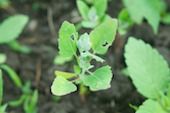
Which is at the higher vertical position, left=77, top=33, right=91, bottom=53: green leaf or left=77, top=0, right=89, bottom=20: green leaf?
left=77, top=0, right=89, bottom=20: green leaf

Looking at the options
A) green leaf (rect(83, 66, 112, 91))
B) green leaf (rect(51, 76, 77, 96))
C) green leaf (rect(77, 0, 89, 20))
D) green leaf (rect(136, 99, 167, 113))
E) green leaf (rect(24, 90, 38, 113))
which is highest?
green leaf (rect(77, 0, 89, 20))

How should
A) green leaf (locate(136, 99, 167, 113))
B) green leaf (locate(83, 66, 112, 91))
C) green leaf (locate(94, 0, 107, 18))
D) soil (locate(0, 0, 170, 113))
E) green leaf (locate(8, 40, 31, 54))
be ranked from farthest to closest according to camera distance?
green leaf (locate(8, 40, 31, 54)) < soil (locate(0, 0, 170, 113)) < green leaf (locate(94, 0, 107, 18)) < green leaf (locate(136, 99, 167, 113)) < green leaf (locate(83, 66, 112, 91))

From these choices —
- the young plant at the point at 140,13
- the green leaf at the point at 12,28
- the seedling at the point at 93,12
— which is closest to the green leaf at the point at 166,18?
the young plant at the point at 140,13

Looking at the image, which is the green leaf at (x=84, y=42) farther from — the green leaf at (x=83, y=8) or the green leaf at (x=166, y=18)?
the green leaf at (x=166, y=18)

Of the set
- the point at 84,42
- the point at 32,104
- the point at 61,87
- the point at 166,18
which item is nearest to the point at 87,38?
the point at 84,42

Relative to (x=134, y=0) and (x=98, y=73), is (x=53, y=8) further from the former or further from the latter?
(x=98, y=73)

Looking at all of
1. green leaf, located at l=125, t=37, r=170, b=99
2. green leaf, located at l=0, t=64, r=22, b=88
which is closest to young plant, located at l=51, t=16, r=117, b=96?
green leaf, located at l=125, t=37, r=170, b=99

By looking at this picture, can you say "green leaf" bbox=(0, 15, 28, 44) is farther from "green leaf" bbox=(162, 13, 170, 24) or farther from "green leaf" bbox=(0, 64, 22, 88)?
"green leaf" bbox=(162, 13, 170, 24)

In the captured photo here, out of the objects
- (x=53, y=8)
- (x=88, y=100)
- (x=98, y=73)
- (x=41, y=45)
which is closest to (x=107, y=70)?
(x=98, y=73)
